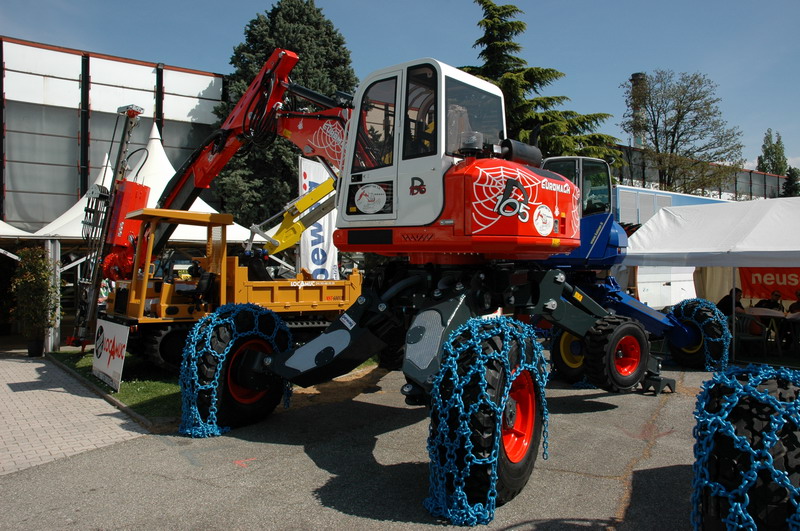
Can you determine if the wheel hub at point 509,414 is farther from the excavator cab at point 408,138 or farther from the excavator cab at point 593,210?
the excavator cab at point 593,210

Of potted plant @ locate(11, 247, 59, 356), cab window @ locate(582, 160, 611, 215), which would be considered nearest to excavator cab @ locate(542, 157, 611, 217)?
cab window @ locate(582, 160, 611, 215)

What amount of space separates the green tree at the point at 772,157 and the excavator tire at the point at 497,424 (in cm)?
5714

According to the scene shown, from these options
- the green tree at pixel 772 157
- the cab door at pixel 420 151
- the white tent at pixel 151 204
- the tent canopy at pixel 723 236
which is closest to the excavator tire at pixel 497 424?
the cab door at pixel 420 151

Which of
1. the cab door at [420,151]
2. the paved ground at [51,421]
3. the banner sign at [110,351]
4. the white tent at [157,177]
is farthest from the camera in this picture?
the white tent at [157,177]

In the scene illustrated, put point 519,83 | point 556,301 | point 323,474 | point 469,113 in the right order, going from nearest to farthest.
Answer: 1. point 323,474
2. point 469,113
3. point 556,301
4. point 519,83

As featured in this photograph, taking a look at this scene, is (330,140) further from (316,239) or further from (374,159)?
(316,239)

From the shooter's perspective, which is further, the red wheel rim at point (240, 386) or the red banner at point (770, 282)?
the red banner at point (770, 282)

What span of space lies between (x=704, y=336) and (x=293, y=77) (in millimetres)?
16648

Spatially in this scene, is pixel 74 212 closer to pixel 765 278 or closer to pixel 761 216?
pixel 761 216

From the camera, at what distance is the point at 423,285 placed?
19.1 ft

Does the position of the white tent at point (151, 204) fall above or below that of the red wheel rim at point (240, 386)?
above

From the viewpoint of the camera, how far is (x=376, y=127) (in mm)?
5480

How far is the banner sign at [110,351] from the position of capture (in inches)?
300

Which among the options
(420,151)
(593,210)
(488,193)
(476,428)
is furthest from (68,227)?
(476,428)
